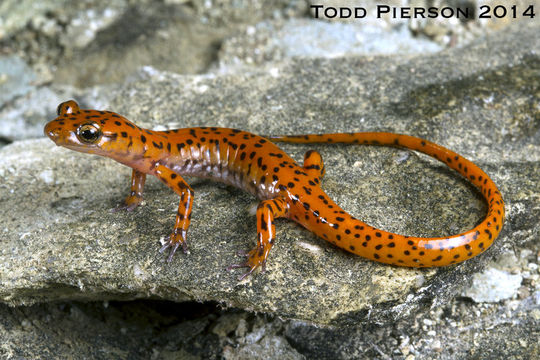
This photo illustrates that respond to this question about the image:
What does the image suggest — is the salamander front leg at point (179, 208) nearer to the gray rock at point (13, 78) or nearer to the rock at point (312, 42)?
the rock at point (312, 42)

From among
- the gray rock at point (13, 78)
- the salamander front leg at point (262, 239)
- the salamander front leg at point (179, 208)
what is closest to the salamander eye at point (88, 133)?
the salamander front leg at point (179, 208)

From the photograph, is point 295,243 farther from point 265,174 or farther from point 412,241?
point 412,241

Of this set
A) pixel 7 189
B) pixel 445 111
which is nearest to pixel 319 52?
pixel 445 111

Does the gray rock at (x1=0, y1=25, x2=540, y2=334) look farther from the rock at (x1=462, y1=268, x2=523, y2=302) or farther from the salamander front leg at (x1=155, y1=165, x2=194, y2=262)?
the rock at (x1=462, y1=268, x2=523, y2=302)

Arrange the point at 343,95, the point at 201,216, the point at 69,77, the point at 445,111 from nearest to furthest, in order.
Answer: the point at 201,216 → the point at 445,111 → the point at 343,95 → the point at 69,77

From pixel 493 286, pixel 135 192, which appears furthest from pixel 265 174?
pixel 493 286

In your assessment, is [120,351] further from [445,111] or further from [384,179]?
[445,111]
